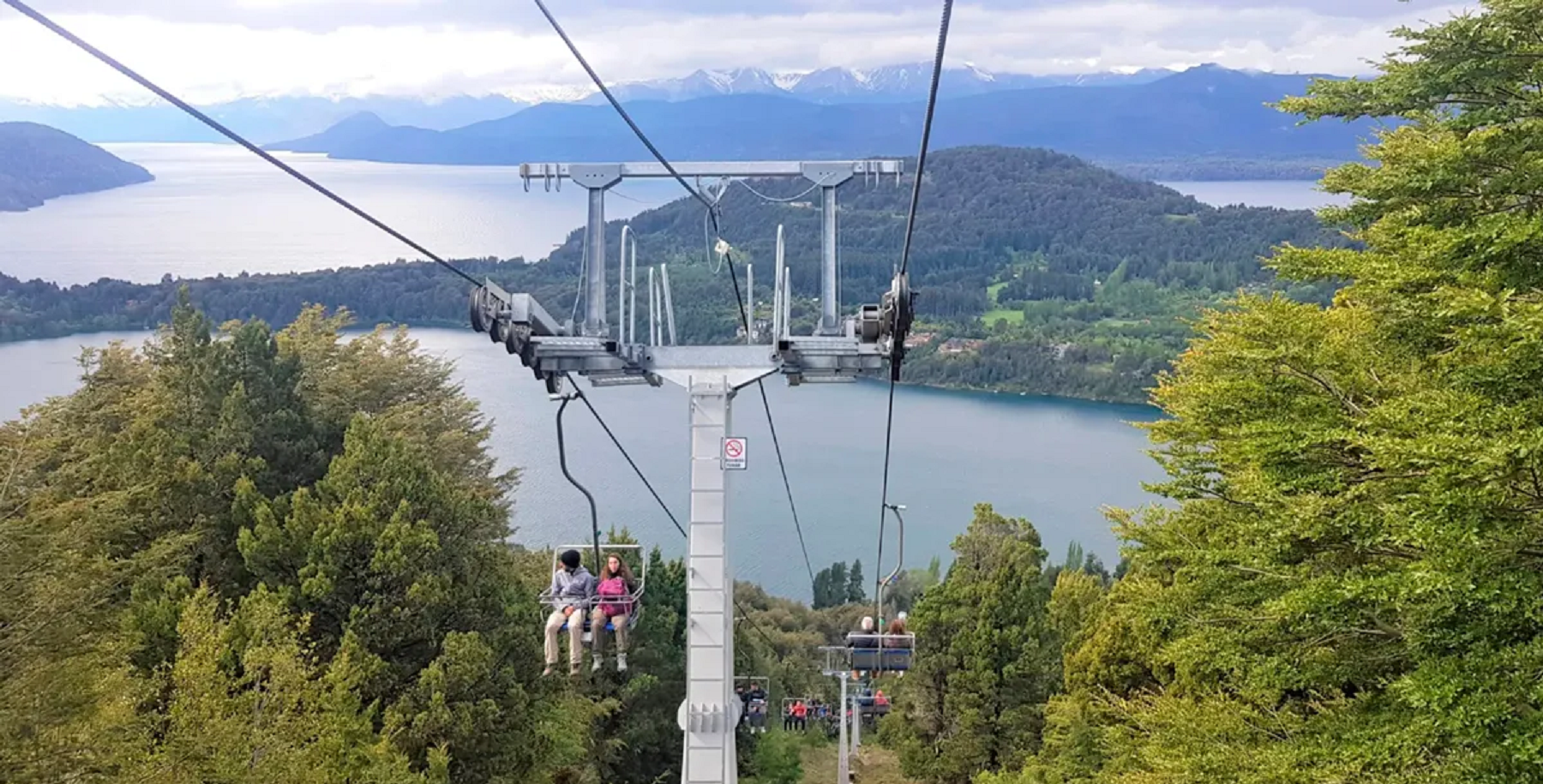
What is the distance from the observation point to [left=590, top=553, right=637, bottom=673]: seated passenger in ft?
27.8

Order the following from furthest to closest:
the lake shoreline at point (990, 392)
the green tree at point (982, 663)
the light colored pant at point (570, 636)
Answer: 1. the lake shoreline at point (990, 392)
2. the green tree at point (982, 663)
3. the light colored pant at point (570, 636)

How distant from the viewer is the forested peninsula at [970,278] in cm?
6794

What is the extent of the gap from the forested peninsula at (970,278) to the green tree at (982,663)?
9.15 metres

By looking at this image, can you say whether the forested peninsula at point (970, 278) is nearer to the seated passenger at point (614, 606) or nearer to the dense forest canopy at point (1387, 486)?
the seated passenger at point (614, 606)

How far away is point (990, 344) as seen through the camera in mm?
98938

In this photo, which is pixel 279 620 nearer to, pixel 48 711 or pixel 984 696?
pixel 48 711

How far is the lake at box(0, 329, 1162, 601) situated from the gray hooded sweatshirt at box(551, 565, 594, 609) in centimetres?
3061

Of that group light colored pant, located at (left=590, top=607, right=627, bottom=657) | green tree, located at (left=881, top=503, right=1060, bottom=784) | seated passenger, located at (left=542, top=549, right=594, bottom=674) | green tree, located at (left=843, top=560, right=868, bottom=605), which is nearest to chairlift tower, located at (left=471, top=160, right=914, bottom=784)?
light colored pant, located at (left=590, top=607, right=627, bottom=657)

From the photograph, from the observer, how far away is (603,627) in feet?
28.0

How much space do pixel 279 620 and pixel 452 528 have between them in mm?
4021

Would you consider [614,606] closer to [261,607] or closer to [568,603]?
[568,603]

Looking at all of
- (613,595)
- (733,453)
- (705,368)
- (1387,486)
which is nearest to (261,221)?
(613,595)

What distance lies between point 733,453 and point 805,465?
170 ft

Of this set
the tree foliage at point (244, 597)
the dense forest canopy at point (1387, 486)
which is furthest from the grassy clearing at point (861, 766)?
the dense forest canopy at point (1387, 486)
